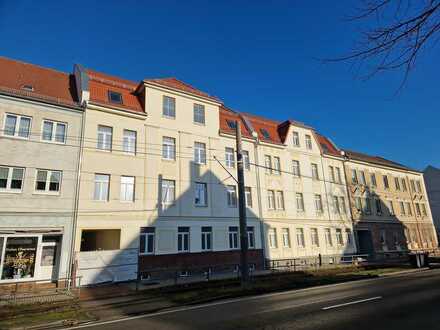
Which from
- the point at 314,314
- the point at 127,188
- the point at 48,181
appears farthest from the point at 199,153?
the point at 314,314

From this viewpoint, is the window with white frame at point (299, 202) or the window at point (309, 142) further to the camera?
the window at point (309, 142)

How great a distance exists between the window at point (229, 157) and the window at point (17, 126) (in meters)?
15.1

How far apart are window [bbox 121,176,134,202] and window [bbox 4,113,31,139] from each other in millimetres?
6467

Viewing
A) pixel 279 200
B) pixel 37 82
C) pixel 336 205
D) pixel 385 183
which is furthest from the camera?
pixel 385 183

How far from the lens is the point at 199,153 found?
2453cm

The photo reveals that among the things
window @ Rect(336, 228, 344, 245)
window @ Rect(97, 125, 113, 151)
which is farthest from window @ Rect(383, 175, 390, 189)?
window @ Rect(97, 125, 113, 151)

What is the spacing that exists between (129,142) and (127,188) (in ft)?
11.3

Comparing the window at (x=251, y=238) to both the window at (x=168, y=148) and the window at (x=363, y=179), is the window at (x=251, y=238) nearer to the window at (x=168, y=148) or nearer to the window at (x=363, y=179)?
the window at (x=168, y=148)

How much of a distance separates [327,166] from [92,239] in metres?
25.9

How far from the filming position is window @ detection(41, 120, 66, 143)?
1842 centimetres

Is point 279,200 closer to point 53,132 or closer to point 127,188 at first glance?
point 127,188

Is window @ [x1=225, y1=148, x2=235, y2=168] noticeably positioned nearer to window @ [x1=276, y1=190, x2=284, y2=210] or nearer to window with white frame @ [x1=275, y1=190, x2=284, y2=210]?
window with white frame @ [x1=275, y1=190, x2=284, y2=210]

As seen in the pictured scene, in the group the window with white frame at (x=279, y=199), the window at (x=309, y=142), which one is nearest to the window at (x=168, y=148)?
the window with white frame at (x=279, y=199)

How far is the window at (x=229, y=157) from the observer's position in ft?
85.9
